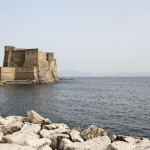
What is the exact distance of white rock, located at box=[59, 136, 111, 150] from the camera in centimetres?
855

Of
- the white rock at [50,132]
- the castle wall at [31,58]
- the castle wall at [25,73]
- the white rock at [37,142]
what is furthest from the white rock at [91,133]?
the castle wall at [31,58]

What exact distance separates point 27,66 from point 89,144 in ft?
182

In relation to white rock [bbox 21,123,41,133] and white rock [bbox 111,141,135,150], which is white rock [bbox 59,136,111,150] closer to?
white rock [bbox 111,141,135,150]

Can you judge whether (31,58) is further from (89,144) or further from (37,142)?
(89,144)

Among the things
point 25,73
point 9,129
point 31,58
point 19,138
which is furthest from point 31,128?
point 31,58

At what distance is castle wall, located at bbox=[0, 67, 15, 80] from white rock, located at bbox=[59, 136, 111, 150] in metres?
52.1

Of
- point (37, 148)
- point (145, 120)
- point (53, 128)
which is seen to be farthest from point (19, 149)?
point (145, 120)

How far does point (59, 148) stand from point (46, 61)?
58769 millimetres

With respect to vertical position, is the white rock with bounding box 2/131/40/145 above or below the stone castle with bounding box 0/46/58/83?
below

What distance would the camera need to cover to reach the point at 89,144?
8750 mm

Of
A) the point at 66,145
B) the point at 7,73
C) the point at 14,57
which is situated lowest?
the point at 66,145

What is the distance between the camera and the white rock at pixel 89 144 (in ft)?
28.1

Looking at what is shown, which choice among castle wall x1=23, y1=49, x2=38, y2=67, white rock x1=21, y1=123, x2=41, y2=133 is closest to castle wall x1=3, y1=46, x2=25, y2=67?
castle wall x1=23, y1=49, x2=38, y2=67

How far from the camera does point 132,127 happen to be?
16.6 meters
